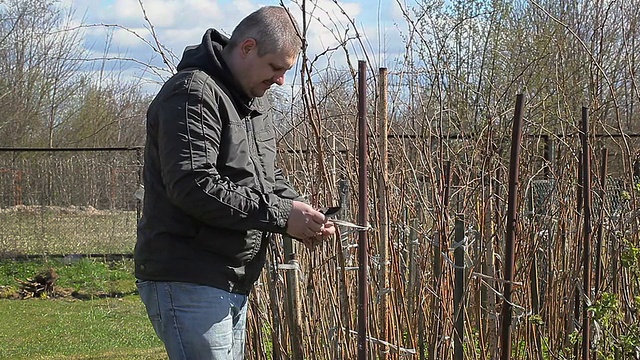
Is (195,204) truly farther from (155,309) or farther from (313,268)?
(313,268)

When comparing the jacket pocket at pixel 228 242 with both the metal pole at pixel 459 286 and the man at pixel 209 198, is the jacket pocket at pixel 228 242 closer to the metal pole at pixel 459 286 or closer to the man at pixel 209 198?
the man at pixel 209 198

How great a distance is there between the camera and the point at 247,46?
2.13 m

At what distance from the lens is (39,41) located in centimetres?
1658

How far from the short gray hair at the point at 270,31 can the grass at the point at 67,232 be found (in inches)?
324

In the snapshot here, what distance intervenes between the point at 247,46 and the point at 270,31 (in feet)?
0.24

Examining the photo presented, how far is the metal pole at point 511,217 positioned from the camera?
2309mm

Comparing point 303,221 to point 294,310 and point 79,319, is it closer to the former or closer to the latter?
point 294,310

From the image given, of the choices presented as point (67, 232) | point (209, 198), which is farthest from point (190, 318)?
point (67, 232)

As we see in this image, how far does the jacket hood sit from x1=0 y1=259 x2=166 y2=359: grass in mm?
3646

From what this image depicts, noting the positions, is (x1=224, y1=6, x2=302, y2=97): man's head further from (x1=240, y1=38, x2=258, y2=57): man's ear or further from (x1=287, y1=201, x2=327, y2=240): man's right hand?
(x1=287, y1=201, x2=327, y2=240): man's right hand

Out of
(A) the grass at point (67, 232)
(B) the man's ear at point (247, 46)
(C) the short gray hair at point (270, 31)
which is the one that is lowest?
(A) the grass at point (67, 232)

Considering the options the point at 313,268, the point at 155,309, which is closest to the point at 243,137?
the point at 155,309

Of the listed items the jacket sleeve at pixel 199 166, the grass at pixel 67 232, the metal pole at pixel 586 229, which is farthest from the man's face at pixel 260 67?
the grass at pixel 67 232

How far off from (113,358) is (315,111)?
3.87 m
